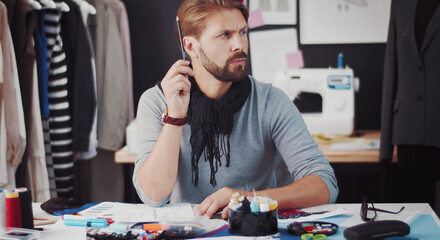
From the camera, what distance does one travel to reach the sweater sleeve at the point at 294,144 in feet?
5.13

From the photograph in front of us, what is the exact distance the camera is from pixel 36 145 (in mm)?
2295

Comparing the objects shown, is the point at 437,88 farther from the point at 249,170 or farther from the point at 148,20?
the point at 148,20

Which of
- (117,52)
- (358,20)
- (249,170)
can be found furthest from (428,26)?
(117,52)

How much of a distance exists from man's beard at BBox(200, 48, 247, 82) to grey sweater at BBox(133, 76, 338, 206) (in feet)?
0.33

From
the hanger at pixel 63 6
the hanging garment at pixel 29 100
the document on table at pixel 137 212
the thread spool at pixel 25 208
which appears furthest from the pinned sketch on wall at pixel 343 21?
the thread spool at pixel 25 208

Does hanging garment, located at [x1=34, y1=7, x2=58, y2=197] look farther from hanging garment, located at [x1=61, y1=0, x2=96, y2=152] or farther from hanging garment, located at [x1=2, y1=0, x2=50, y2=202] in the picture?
hanging garment, located at [x1=61, y1=0, x2=96, y2=152]

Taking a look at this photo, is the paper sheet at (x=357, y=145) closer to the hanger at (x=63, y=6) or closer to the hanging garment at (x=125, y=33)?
the hanging garment at (x=125, y=33)

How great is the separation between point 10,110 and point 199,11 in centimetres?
103

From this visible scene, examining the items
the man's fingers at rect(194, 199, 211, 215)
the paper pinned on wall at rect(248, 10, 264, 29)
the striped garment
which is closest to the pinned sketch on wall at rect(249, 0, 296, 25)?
the paper pinned on wall at rect(248, 10, 264, 29)

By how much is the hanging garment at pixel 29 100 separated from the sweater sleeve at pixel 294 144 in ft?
3.88

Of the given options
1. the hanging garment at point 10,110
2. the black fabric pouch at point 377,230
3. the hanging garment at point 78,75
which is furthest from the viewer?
the hanging garment at point 78,75

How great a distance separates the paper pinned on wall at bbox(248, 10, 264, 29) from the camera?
3.18 m

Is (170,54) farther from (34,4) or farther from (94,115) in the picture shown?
(34,4)

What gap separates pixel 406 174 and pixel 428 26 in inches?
48.4
